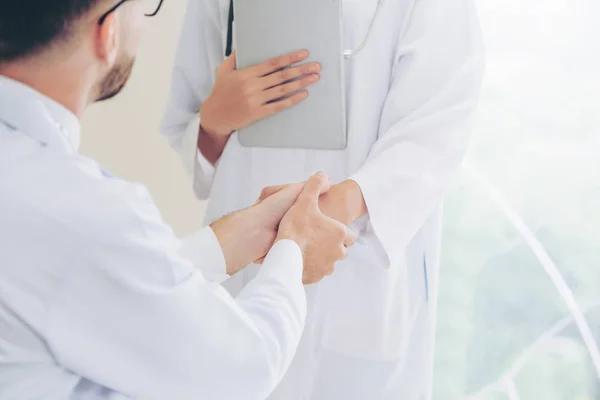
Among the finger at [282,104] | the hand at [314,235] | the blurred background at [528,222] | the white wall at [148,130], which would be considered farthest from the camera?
the white wall at [148,130]

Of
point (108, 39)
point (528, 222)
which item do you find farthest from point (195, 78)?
point (528, 222)

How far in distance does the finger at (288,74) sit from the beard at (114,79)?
263 millimetres

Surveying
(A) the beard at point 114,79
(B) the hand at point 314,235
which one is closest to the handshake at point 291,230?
(B) the hand at point 314,235

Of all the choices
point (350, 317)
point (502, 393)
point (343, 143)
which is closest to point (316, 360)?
point (350, 317)

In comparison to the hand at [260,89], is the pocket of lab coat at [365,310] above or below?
below

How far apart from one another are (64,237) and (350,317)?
499mm

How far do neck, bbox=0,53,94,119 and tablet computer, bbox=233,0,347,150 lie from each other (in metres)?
0.33

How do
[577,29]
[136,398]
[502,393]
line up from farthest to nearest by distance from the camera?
1. [502,393]
2. [577,29]
3. [136,398]

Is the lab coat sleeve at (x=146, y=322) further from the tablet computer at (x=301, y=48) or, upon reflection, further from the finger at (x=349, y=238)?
the tablet computer at (x=301, y=48)

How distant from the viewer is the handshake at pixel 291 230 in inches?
30.6

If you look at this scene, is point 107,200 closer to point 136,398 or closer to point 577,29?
point 136,398

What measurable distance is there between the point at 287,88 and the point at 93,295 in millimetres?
467

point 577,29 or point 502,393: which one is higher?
point 577,29

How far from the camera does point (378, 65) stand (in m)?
0.87
